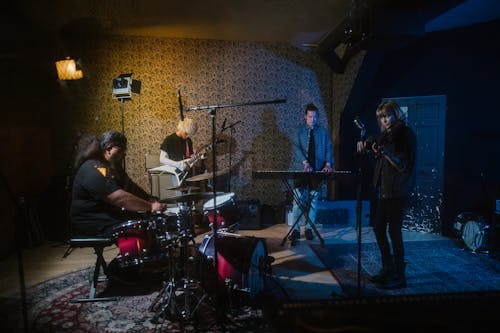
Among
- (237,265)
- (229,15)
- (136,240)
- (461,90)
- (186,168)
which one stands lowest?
(237,265)

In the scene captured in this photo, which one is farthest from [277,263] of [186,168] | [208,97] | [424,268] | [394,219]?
[208,97]

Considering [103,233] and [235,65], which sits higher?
[235,65]

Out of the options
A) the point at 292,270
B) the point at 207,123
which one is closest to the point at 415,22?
the point at 292,270

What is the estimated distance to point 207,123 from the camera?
22.3 ft

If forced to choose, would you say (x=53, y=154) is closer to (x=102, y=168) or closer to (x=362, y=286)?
(x=102, y=168)

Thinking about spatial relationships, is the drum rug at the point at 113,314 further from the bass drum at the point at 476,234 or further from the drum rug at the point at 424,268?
the bass drum at the point at 476,234

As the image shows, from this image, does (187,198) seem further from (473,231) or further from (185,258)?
(473,231)

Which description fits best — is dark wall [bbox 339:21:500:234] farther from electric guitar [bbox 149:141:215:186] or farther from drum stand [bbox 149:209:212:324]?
drum stand [bbox 149:209:212:324]

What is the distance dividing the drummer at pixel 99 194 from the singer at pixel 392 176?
2.27 m

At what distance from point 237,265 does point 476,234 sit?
11.6 ft

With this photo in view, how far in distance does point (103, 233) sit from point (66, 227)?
2.47 metres

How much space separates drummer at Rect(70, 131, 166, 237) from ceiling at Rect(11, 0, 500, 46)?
2.39m

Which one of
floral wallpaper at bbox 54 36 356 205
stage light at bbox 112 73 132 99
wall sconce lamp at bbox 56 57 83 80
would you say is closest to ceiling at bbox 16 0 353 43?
floral wallpaper at bbox 54 36 356 205

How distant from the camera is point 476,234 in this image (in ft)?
15.1
